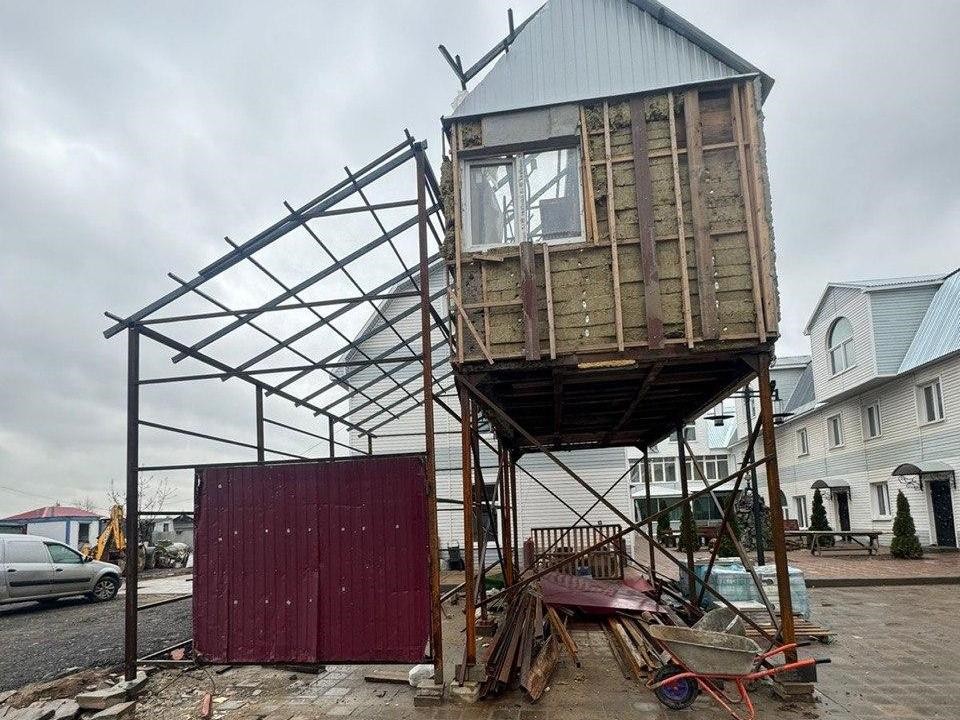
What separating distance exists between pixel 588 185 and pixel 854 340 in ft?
61.7

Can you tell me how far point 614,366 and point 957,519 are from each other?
54.1 feet

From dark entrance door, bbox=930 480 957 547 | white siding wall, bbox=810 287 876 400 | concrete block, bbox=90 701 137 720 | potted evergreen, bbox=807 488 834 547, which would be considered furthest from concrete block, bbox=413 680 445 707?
potted evergreen, bbox=807 488 834 547

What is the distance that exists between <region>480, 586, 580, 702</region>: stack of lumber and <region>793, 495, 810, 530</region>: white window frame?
23644 mm

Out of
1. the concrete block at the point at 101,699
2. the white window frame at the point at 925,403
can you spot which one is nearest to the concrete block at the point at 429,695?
the concrete block at the point at 101,699

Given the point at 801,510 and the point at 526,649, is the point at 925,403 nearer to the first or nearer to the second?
the point at 801,510

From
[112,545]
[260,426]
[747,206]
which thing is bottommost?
[112,545]

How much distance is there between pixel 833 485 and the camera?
2353 centimetres

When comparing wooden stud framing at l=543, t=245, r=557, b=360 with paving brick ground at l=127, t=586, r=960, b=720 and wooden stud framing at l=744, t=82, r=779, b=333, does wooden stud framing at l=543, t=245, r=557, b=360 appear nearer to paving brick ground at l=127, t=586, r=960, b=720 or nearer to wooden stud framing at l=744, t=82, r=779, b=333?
wooden stud framing at l=744, t=82, r=779, b=333

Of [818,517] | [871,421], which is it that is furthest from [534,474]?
[871,421]

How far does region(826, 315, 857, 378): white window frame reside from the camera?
22.1 meters

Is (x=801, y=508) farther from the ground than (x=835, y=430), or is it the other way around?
(x=835, y=430)

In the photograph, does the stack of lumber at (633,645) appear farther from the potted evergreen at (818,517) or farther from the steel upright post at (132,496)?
the potted evergreen at (818,517)

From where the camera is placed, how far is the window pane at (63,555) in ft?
47.6

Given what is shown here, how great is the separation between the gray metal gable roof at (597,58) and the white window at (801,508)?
85.3 feet
